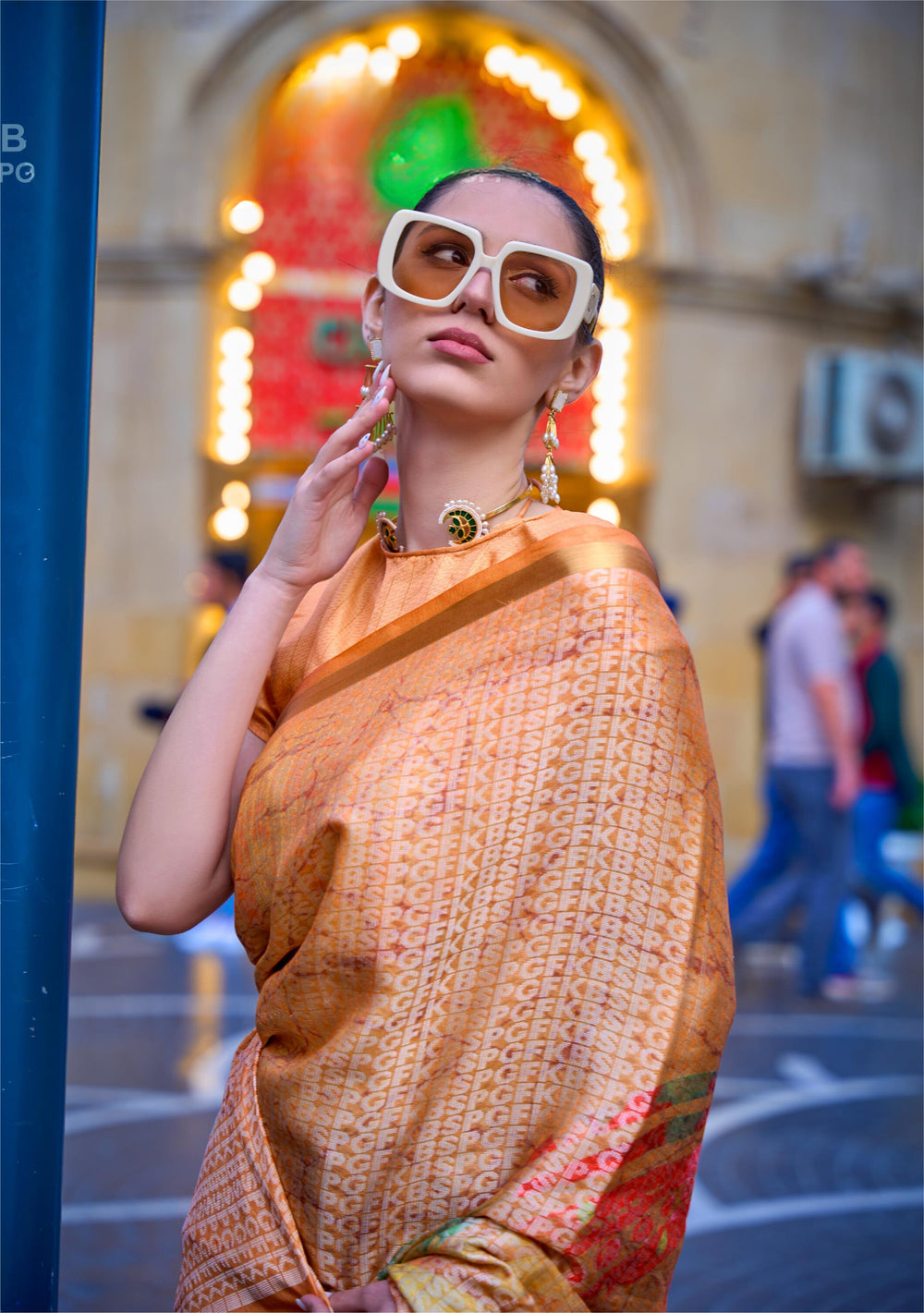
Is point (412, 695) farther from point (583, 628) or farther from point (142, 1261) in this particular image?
point (142, 1261)

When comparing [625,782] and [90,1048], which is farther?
[90,1048]

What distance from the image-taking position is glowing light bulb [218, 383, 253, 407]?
10703 millimetres

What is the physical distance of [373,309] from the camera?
1.76 meters

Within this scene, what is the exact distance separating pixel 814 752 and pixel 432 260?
5.21m

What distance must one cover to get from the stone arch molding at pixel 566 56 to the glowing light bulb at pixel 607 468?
1.51m

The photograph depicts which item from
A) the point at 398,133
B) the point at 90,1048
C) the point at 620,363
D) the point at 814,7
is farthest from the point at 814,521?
the point at 398,133

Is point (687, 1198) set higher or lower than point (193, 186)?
lower

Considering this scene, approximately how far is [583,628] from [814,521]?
33.2 feet

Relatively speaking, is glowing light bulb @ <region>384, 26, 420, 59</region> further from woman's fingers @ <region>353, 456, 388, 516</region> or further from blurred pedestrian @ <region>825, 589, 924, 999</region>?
woman's fingers @ <region>353, 456, 388, 516</region>

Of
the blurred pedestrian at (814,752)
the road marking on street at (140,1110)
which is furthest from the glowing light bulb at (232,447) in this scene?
the road marking on street at (140,1110)

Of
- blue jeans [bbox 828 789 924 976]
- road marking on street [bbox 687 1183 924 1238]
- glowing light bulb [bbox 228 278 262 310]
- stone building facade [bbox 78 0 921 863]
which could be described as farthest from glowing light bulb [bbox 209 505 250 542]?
road marking on street [bbox 687 1183 924 1238]

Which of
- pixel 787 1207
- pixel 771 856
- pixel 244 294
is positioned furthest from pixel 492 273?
pixel 244 294

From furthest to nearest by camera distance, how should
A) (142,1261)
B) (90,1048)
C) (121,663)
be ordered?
1. (121,663)
2. (90,1048)
3. (142,1261)

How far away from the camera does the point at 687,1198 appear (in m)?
1.51
